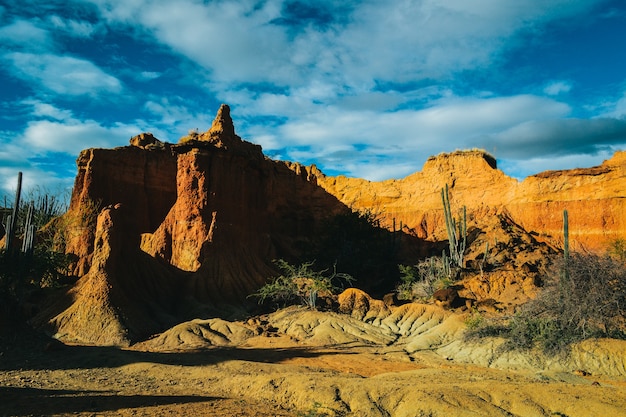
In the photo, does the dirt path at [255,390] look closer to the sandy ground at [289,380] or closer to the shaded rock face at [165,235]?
the sandy ground at [289,380]

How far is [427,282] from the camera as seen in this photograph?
1223 inches

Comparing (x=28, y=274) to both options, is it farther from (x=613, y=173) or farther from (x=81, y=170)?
(x=613, y=173)

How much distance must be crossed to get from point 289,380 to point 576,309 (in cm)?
1023

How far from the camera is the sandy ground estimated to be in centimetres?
A: 960

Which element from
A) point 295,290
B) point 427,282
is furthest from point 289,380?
point 427,282

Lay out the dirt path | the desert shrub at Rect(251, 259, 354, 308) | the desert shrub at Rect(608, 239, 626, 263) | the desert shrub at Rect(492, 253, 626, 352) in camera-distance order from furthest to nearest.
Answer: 1. the desert shrub at Rect(608, 239, 626, 263)
2. the desert shrub at Rect(251, 259, 354, 308)
3. the desert shrub at Rect(492, 253, 626, 352)
4. the dirt path

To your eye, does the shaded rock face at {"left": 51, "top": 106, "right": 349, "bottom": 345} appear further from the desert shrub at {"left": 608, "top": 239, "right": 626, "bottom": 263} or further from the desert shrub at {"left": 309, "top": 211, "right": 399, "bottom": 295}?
the desert shrub at {"left": 608, "top": 239, "right": 626, "bottom": 263}

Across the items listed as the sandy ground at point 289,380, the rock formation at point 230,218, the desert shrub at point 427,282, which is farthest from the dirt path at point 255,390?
the desert shrub at point 427,282

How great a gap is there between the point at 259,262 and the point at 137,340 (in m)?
12.0

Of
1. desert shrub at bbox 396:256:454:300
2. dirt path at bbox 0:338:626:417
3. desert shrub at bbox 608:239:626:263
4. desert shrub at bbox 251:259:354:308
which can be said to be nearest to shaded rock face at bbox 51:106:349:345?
desert shrub at bbox 251:259:354:308

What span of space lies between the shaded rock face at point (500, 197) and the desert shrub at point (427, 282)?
1301 centimetres

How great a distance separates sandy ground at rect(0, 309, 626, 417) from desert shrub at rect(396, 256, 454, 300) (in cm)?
774

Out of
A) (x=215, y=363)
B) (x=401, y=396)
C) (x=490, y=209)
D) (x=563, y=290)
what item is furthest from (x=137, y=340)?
(x=490, y=209)

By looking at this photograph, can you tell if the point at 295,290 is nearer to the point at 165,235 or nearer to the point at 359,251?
the point at 165,235
